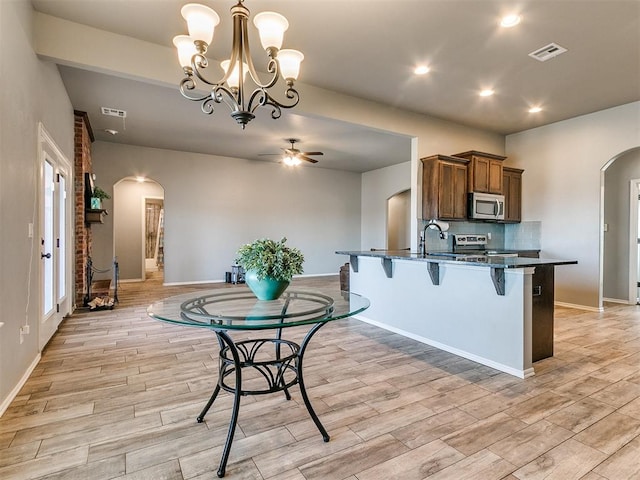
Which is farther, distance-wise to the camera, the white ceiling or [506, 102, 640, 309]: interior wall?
[506, 102, 640, 309]: interior wall

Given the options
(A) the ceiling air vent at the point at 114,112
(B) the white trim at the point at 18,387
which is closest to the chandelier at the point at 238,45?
(B) the white trim at the point at 18,387

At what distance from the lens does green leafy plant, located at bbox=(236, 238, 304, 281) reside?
206cm

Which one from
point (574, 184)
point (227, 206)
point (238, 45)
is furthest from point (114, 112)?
point (574, 184)

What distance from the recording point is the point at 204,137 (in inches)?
253

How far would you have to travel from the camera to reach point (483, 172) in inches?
212

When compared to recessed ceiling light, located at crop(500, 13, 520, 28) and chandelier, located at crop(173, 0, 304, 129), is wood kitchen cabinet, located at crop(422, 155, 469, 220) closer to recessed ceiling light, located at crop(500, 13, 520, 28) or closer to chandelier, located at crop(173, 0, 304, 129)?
recessed ceiling light, located at crop(500, 13, 520, 28)

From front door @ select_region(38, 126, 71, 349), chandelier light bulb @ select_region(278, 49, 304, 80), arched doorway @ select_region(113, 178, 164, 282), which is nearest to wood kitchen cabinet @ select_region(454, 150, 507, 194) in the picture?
chandelier light bulb @ select_region(278, 49, 304, 80)

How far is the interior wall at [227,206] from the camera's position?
7.22 meters

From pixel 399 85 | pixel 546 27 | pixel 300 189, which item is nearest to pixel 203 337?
pixel 399 85

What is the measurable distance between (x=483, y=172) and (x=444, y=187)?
2.81ft

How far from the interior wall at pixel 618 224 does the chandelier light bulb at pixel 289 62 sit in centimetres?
604

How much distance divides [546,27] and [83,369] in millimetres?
4911

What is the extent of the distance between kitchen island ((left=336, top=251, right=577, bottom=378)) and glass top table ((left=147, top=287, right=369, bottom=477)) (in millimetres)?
1407

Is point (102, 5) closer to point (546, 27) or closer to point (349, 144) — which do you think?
point (546, 27)
